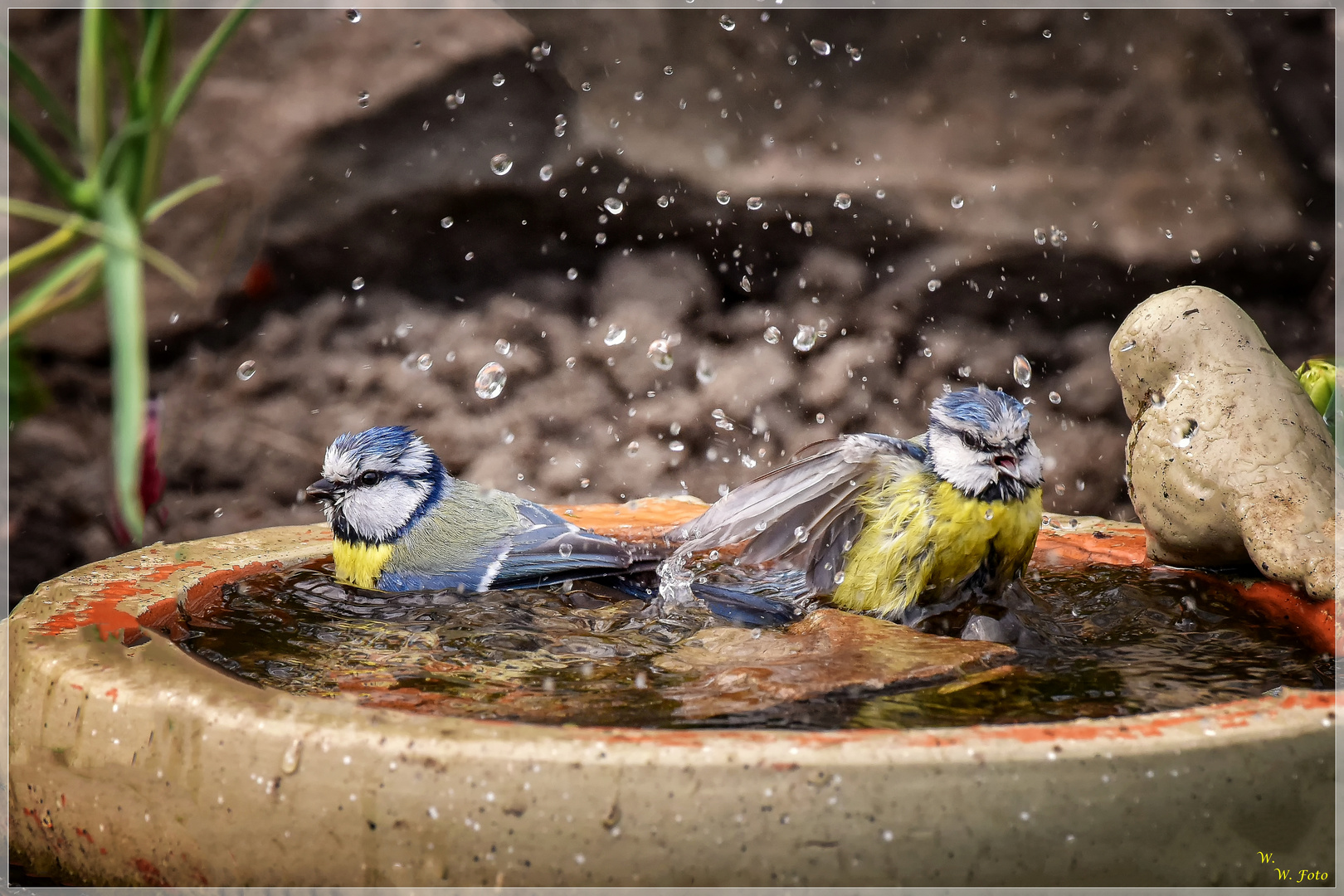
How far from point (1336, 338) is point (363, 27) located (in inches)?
142

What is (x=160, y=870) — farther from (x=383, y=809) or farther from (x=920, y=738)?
(x=920, y=738)


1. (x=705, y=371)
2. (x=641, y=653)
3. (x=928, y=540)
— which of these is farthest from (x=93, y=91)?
(x=928, y=540)

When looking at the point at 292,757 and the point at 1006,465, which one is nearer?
the point at 292,757

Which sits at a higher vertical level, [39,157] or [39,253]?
[39,157]

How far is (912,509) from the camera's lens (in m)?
2.04

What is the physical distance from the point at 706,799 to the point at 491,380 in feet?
9.50

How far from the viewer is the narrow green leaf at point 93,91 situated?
9.64 feet

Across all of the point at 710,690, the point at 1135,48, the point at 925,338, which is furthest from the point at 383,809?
the point at 1135,48

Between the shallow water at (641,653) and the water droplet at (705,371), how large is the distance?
1899mm

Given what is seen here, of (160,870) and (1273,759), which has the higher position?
(1273,759)

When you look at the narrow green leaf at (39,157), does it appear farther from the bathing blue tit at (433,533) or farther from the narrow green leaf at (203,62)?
the bathing blue tit at (433,533)

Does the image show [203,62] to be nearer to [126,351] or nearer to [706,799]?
[126,351]

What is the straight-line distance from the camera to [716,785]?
102 centimetres

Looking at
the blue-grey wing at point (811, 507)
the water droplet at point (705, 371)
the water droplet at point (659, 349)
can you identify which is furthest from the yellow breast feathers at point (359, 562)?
the water droplet at point (705, 371)
